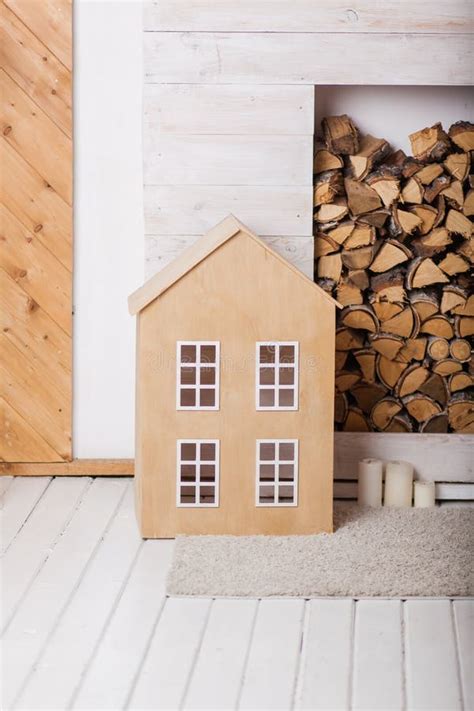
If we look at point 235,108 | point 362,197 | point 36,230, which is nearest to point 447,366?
point 362,197

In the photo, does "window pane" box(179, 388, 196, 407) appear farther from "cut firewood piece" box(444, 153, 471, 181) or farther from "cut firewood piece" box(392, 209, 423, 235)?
"cut firewood piece" box(444, 153, 471, 181)

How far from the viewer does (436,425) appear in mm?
4031

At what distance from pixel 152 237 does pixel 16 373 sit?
A: 0.68 metres

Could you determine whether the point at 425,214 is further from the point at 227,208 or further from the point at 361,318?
the point at 227,208

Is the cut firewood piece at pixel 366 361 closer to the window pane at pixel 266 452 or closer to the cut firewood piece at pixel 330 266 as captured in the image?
the cut firewood piece at pixel 330 266

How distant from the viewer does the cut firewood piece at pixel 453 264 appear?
12.8ft

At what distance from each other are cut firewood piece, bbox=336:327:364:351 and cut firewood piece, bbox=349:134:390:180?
486 millimetres

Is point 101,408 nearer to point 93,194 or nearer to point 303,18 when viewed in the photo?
point 93,194

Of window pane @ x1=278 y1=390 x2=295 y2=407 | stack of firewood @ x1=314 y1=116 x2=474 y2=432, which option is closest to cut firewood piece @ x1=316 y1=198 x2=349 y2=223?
stack of firewood @ x1=314 y1=116 x2=474 y2=432

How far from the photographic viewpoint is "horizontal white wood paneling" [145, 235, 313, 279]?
3842 millimetres

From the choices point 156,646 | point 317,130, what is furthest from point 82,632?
point 317,130

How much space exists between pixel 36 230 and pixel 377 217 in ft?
3.62

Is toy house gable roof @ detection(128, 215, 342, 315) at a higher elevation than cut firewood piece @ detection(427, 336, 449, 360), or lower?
higher

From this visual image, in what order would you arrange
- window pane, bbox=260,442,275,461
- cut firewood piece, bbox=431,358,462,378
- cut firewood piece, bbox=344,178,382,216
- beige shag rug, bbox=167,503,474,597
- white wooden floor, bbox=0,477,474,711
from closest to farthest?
white wooden floor, bbox=0,477,474,711 < beige shag rug, bbox=167,503,474,597 < window pane, bbox=260,442,275,461 < cut firewood piece, bbox=344,178,382,216 < cut firewood piece, bbox=431,358,462,378
